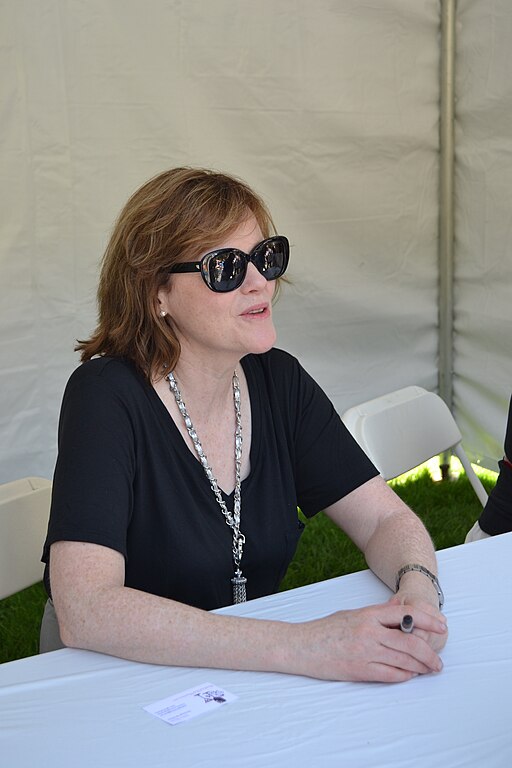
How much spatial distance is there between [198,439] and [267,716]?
0.72 metres

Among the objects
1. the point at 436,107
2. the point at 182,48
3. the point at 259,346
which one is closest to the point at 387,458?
the point at 259,346

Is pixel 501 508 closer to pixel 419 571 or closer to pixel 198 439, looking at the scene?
pixel 419 571

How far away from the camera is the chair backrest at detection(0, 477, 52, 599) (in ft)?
6.57

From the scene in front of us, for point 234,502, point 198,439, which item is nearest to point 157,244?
point 198,439

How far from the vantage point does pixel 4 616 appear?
3.24 metres

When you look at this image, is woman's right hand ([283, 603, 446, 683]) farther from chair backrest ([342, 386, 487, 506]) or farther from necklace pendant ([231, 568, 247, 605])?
chair backrest ([342, 386, 487, 506])

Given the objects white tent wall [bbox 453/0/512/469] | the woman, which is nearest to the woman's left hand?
the woman

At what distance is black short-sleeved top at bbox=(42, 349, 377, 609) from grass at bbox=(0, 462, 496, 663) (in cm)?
133

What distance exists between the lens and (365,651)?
1392mm

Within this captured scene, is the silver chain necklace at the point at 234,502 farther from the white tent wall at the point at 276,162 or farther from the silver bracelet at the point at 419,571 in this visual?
the white tent wall at the point at 276,162

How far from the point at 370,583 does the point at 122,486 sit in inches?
18.6

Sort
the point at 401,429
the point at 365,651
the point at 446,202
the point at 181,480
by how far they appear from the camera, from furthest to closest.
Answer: the point at 446,202 → the point at 401,429 → the point at 181,480 → the point at 365,651

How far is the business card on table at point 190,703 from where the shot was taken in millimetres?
1273

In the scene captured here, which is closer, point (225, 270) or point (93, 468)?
point (93, 468)
